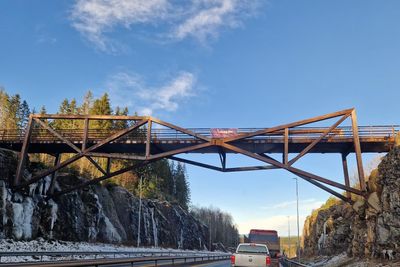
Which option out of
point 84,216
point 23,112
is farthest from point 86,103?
point 84,216

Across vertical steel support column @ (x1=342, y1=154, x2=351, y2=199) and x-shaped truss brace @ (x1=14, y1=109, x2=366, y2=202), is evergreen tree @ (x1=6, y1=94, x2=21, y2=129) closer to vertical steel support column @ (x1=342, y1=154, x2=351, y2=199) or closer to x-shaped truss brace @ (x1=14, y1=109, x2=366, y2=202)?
x-shaped truss brace @ (x1=14, y1=109, x2=366, y2=202)

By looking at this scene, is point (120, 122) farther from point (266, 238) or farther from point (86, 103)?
point (266, 238)

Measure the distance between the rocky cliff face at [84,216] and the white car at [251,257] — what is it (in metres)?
22.3

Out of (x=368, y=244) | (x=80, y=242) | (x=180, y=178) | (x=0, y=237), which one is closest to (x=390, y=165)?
(x=368, y=244)

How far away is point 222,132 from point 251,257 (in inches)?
654

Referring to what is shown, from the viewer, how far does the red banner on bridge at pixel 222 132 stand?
113 feet

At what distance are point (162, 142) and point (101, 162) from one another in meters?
54.3

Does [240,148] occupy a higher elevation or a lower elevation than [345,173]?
higher

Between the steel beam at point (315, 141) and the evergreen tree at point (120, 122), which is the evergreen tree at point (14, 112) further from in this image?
the steel beam at point (315, 141)

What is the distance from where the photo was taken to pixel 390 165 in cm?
2586

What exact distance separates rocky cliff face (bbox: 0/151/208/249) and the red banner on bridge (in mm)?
18710

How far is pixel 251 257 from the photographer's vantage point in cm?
1898

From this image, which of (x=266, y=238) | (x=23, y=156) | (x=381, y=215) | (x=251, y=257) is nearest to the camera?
(x=251, y=257)

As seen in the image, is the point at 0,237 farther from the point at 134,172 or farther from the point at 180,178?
the point at 180,178
